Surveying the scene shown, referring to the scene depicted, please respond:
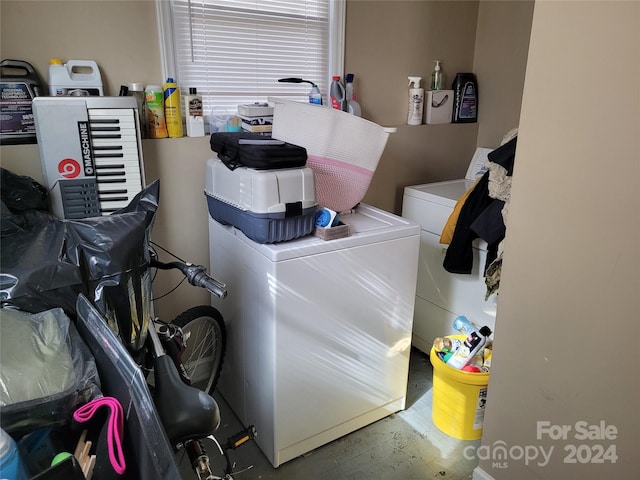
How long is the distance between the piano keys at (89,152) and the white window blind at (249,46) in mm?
403

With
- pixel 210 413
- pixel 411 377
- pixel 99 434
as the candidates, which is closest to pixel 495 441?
pixel 411 377

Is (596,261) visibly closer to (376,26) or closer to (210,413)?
(210,413)

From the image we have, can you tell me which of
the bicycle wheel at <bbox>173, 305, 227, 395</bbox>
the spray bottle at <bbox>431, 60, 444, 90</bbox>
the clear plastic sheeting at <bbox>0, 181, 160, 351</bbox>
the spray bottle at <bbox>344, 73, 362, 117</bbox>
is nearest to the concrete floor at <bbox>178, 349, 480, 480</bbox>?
the bicycle wheel at <bbox>173, 305, 227, 395</bbox>

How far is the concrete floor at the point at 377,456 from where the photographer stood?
69.3 inches

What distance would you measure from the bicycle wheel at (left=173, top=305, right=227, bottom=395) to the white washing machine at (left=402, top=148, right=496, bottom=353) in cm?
105

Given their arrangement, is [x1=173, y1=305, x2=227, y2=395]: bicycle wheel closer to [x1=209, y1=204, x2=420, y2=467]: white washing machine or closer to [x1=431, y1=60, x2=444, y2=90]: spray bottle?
[x1=209, y1=204, x2=420, y2=467]: white washing machine

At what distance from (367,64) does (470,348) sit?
1456 millimetres

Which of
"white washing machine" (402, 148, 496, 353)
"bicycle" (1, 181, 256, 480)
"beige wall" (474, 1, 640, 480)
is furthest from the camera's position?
"white washing machine" (402, 148, 496, 353)

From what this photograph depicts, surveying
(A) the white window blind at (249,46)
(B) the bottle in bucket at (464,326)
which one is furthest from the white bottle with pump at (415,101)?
(B) the bottle in bucket at (464,326)

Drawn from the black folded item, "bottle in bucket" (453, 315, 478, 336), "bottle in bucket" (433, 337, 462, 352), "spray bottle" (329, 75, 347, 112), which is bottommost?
"bottle in bucket" (433, 337, 462, 352)

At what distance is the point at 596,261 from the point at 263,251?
976mm

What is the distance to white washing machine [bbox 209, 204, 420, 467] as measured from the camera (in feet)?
5.30

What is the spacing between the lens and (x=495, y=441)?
1.66 meters

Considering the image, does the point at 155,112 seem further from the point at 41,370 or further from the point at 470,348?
the point at 470,348
